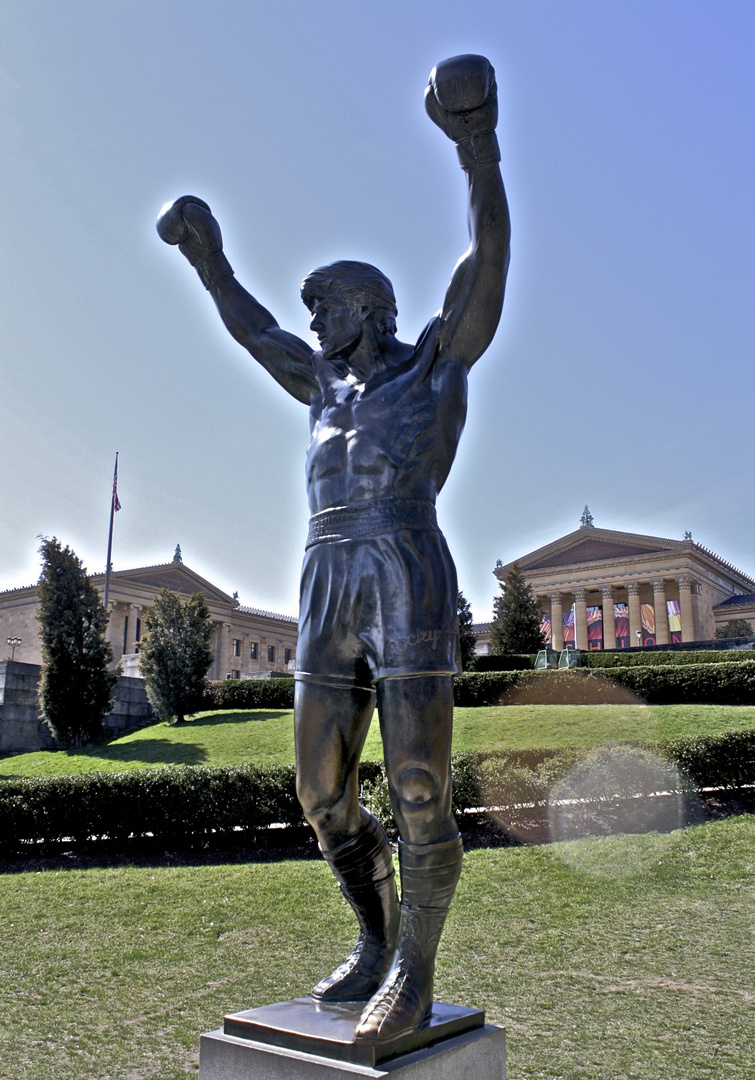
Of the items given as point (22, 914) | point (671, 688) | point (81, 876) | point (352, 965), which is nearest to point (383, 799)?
point (81, 876)

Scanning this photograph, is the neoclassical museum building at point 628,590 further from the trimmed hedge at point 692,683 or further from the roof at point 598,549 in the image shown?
the trimmed hedge at point 692,683

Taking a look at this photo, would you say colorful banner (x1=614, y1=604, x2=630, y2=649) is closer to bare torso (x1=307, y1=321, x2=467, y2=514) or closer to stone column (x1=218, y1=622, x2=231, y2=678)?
stone column (x1=218, y1=622, x2=231, y2=678)

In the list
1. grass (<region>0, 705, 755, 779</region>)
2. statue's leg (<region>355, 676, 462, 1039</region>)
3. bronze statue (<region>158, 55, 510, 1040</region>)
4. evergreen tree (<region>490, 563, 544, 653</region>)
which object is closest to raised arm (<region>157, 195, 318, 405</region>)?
bronze statue (<region>158, 55, 510, 1040</region>)

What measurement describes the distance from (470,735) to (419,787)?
15814 millimetres

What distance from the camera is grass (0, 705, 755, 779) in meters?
17.2

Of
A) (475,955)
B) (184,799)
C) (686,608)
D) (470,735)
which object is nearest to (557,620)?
(686,608)

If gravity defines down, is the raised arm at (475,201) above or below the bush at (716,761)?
above

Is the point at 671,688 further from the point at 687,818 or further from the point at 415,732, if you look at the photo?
the point at 415,732

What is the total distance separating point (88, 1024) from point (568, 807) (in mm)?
6933

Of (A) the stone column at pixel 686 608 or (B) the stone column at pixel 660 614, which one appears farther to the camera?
(B) the stone column at pixel 660 614

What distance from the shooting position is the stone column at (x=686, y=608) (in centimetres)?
5903

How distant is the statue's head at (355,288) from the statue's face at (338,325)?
12 millimetres

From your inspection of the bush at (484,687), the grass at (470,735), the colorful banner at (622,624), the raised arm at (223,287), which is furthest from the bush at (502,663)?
the colorful banner at (622,624)

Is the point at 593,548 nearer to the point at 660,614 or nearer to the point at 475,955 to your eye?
the point at 660,614
